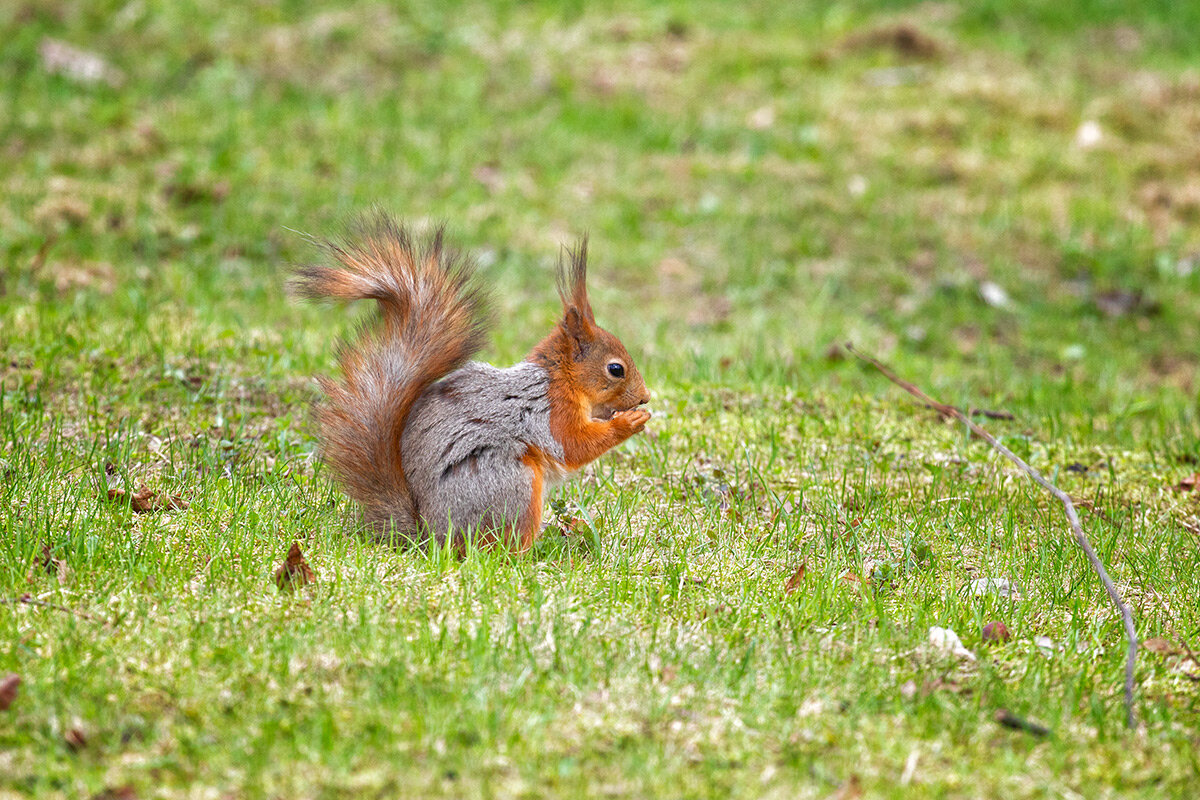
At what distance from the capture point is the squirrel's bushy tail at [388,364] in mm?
2934

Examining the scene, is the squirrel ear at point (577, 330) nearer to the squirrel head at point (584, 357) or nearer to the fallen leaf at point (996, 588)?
the squirrel head at point (584, 357)

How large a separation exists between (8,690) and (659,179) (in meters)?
5.94

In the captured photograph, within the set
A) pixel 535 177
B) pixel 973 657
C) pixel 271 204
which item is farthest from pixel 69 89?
pixel 973 657

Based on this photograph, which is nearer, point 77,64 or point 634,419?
point 634,419

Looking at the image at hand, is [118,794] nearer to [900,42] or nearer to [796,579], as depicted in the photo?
[796,579]

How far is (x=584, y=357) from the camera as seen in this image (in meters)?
3.26

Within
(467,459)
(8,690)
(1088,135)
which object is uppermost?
(1088,135)

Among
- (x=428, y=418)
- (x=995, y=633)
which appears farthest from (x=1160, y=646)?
(x=428, y=418)

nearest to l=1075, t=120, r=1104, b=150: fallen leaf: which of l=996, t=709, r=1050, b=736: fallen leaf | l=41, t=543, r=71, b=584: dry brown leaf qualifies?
l=996, t=709, r=1050, b=736: fallen leaf

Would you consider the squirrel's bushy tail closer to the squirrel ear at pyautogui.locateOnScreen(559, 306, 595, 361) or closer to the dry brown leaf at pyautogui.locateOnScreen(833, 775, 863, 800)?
the squirrel ear at pyautogui.locateOnScreen(559, 306, 595, 361)

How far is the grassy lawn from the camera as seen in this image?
2254 millimetres

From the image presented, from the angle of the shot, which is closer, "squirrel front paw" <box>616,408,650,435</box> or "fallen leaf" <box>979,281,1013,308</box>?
"squirrel front paw" <box>616,408,650,435</box>

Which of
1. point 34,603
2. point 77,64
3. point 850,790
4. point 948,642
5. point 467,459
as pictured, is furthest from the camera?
point 77,64

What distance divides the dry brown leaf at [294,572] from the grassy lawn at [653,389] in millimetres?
38
